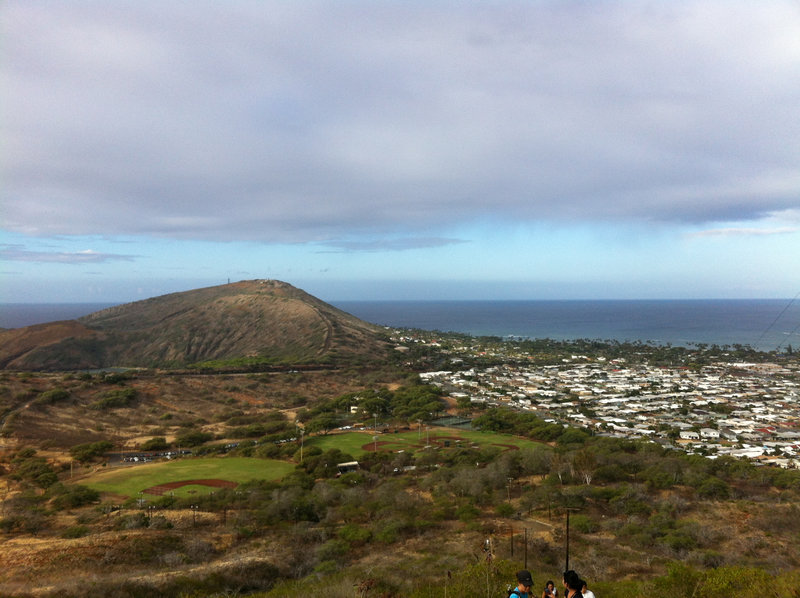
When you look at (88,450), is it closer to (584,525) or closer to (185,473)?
(185,473)

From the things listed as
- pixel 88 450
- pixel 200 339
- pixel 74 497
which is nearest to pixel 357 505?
pixel 74 497

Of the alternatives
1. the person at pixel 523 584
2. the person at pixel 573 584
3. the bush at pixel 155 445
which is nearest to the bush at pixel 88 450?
the bush at pixel 155 445

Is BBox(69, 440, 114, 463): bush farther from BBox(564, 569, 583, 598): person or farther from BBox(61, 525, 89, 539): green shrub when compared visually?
BBox(564, 569, 583, 598): person

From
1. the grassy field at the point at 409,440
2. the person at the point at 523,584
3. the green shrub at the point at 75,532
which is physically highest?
the person at the point at 523,584

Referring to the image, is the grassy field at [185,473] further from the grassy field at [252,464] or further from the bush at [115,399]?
the bush at [115,399]

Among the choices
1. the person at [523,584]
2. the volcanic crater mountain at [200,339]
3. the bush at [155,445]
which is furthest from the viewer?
the volcanic crater mountain at [200,339]
